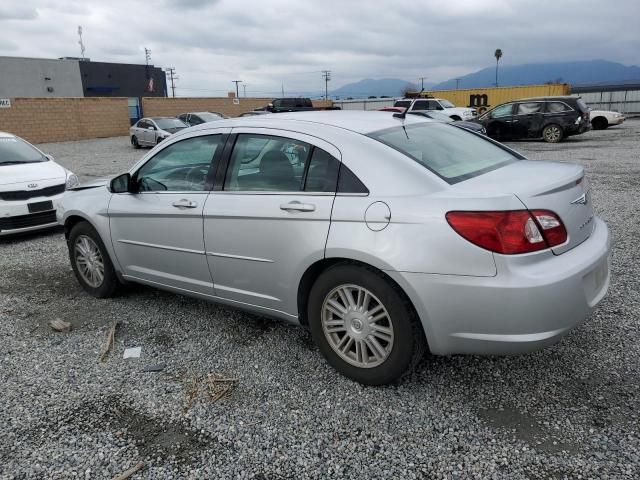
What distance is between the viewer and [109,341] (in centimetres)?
389

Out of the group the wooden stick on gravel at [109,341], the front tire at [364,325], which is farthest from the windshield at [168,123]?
the front tire at [364,325]

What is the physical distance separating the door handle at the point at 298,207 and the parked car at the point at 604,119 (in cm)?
2372

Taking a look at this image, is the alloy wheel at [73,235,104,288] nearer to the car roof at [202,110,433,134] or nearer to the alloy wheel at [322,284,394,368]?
the car roof at [202,110,433,134]

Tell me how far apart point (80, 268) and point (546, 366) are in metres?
4.19

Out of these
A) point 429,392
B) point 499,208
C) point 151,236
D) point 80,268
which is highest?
point 499,208

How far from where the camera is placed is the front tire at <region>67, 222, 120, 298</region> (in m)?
4.62

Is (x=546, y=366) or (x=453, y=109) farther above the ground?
(x=453, y=109)

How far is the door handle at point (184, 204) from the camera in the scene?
369cm

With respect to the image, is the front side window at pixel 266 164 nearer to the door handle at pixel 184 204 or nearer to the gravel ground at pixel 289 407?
the door handle at pixel 184 204

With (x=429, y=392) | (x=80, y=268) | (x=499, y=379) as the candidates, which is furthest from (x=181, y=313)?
(x=499, y=379)

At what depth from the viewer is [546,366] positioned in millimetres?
3258

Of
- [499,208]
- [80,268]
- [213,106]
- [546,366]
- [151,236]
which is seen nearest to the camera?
[499,208]

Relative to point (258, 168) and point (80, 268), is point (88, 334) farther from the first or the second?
point (258, 168)

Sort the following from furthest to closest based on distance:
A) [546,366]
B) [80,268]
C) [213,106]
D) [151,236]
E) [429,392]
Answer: [213,106] < [80,268] < [151,236] < [546,366] < [429,392]
